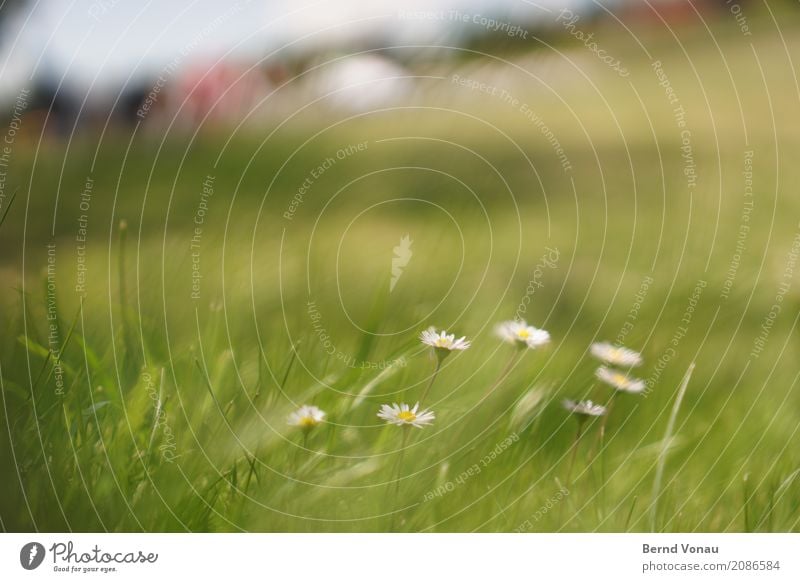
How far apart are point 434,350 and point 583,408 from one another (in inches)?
5.5

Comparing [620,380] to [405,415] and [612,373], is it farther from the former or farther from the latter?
[405,415]

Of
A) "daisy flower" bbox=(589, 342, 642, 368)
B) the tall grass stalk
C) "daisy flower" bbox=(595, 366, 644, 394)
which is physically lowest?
the tall grass stalk

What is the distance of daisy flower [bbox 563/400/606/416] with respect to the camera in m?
0.72

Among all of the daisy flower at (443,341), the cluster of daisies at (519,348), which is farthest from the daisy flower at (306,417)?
the daisy flower at (443,341)

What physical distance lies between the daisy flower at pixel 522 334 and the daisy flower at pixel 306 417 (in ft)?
0.58

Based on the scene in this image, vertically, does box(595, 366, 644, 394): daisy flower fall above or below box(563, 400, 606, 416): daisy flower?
above

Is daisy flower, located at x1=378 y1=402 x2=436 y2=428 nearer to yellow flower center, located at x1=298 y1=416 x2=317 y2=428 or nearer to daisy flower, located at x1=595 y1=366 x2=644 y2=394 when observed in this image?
yellow flower center, located at x1=298 y1=416 x2=317 y2=428

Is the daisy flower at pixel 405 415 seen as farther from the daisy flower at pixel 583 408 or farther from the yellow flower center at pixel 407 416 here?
the daisy flower at pixel 583 408

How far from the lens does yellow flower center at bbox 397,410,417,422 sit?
27.9 inches

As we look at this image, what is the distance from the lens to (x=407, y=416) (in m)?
0.71

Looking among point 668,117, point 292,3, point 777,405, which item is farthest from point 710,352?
point 292,3

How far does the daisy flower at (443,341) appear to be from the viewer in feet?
2.39

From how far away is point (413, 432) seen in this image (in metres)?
0.71

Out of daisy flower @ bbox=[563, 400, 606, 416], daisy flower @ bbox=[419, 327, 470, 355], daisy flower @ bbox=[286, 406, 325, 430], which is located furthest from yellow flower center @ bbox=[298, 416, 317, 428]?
daisy flower @ bbox=[563, 400, 606, 416]
